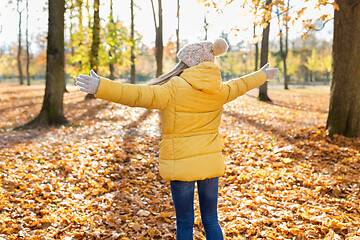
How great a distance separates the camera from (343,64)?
611 centimetres

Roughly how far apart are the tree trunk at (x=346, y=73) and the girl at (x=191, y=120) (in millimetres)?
4995

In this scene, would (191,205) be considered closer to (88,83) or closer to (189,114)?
(189,114)

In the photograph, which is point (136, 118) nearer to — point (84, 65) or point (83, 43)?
point (84, 65)

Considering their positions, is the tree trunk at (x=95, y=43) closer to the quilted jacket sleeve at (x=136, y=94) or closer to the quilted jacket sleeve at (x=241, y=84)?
the quilted jacket sleeve at (x=241, y=84)

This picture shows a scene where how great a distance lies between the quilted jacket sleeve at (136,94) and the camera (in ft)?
6.07

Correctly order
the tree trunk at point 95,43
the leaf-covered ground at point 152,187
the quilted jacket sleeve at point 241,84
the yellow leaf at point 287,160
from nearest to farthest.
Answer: the quilted jacket sleeve at point 241,84, the leaf-covered ground at point 152,187, the yellow leaf at point 287,160, the tree trunk at point 95,43

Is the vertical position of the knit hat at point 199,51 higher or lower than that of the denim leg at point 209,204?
higher

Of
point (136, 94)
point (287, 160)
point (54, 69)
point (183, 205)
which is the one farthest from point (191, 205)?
point (54, 69)

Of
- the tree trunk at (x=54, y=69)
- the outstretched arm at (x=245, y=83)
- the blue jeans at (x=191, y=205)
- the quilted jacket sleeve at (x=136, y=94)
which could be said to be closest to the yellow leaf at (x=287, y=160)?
the outstretched arm at (x=245, y=83)

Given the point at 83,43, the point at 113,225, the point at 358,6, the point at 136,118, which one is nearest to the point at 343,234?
the point at 113,225

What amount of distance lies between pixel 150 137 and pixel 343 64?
16.8 ft

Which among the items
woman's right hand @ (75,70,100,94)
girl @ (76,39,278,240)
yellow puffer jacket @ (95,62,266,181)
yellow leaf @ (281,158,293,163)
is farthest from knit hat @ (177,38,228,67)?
yellow leaf @ (281,158,293,163)

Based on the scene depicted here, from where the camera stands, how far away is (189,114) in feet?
6.99

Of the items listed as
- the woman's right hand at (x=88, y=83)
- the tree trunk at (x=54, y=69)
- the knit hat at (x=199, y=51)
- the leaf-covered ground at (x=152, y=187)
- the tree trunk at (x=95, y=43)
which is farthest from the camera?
the tree trunk at (x=95, y=43)
